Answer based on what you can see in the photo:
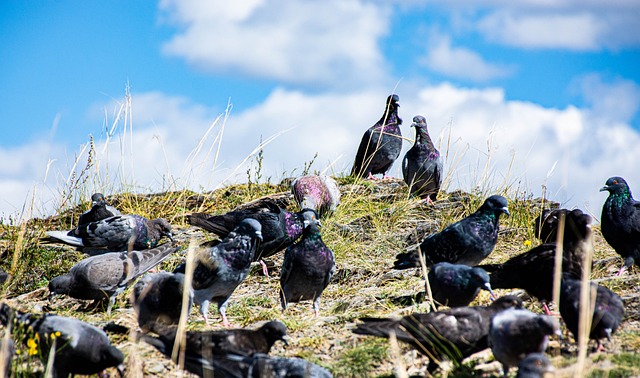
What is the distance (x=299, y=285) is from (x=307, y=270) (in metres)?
0.16

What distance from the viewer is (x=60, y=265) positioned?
7.59 meters

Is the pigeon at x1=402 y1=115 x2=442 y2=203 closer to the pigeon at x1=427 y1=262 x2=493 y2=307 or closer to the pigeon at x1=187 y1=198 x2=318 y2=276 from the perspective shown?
the pigeon at x1=187 y1=198 x2=318 y2=276

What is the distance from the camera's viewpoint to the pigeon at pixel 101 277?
613cm

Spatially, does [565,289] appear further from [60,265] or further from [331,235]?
[60,265]

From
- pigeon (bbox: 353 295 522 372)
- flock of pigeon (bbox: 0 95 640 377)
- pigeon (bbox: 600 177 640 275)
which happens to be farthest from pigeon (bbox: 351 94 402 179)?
pigeon (bbox: 353 295 522 372)

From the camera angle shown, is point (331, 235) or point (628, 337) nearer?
point (628, 337)

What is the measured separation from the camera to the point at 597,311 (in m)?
4.31

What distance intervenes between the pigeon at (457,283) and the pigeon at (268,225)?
2.14m

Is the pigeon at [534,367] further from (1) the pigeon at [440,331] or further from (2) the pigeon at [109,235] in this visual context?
(2) the pigeon at [109,235]

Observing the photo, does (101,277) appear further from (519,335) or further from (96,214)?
(519,335)

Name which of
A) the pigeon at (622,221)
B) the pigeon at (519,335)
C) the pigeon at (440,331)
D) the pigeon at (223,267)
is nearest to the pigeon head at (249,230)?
the pigeon at (223,267)

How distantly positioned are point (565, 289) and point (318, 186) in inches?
190

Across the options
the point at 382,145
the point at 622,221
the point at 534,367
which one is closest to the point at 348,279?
the point at 622,221

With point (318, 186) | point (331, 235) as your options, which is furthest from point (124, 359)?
point (318, 186)
